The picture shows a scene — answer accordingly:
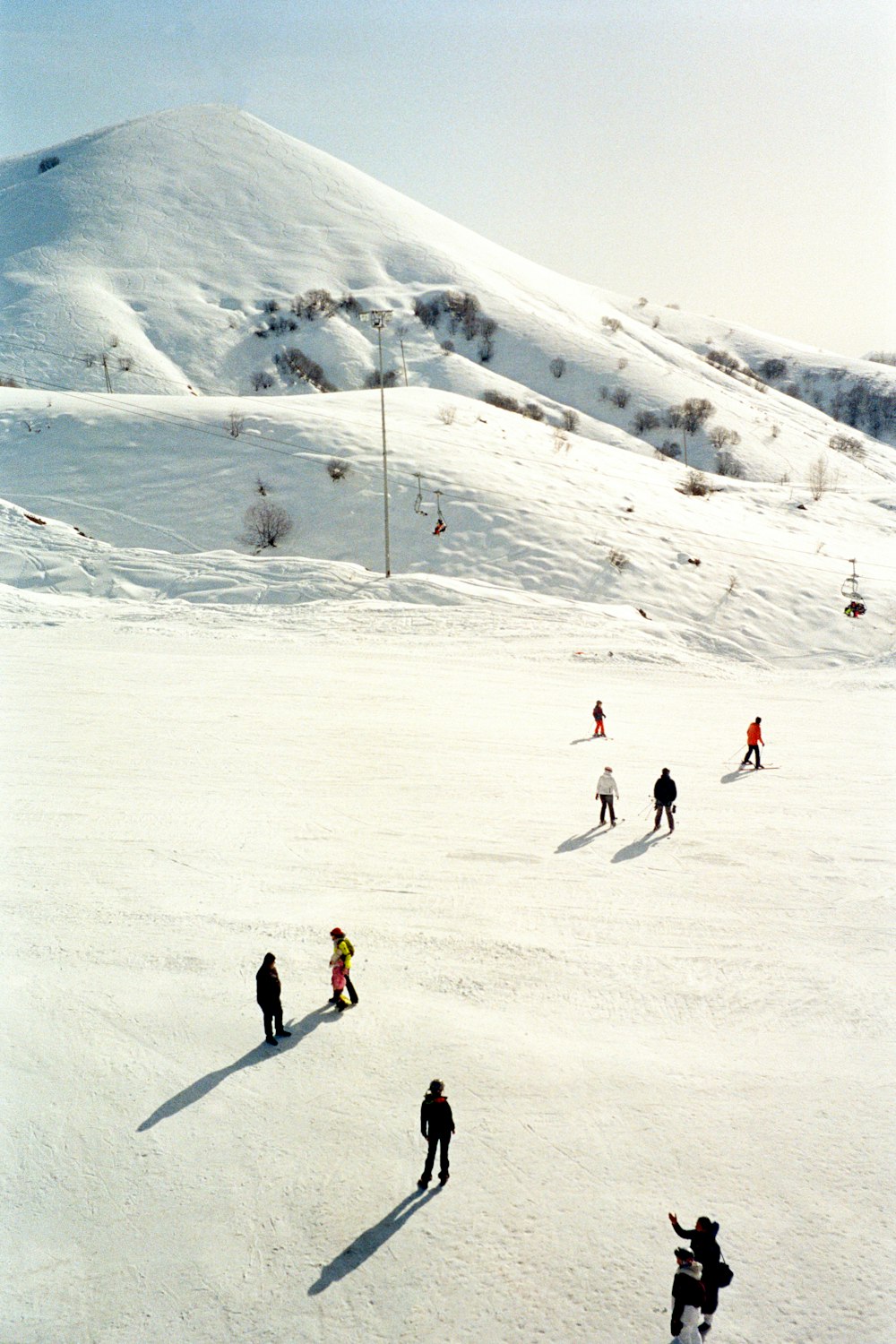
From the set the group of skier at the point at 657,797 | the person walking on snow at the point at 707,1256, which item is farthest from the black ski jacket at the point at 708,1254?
the group of skier at the point at 657,797

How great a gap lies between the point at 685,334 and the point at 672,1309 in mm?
140571

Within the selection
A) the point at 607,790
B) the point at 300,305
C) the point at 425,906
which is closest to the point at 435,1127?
the point at 425,906

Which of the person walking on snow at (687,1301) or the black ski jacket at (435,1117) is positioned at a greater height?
the black ski jacket at (435,1117)

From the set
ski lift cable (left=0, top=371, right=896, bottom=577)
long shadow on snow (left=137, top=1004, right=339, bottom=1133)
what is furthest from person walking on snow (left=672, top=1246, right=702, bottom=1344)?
ski lift cable (left=0, top=371, right=896, bottom=577)

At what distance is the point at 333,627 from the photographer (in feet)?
92.3

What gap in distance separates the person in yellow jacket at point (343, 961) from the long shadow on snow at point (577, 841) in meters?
4.92

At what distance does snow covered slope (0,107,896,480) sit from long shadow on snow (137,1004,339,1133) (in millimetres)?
74205

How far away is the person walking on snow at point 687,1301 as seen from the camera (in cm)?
605

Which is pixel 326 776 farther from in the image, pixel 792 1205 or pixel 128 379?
pixel 128 379

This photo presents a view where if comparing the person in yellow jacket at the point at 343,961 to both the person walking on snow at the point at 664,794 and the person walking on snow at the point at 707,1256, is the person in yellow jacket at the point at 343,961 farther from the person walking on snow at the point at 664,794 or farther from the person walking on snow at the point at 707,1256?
the person walking on snow at the point at 664,794

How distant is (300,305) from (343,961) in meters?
101

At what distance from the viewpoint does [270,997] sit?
9023 mm

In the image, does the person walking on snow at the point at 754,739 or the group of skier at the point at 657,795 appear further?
the person walking on snow at the point at 754,739

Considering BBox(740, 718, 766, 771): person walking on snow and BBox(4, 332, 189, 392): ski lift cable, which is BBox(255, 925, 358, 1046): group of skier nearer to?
BBox(740, 718, 766, 771): person walking on snow
